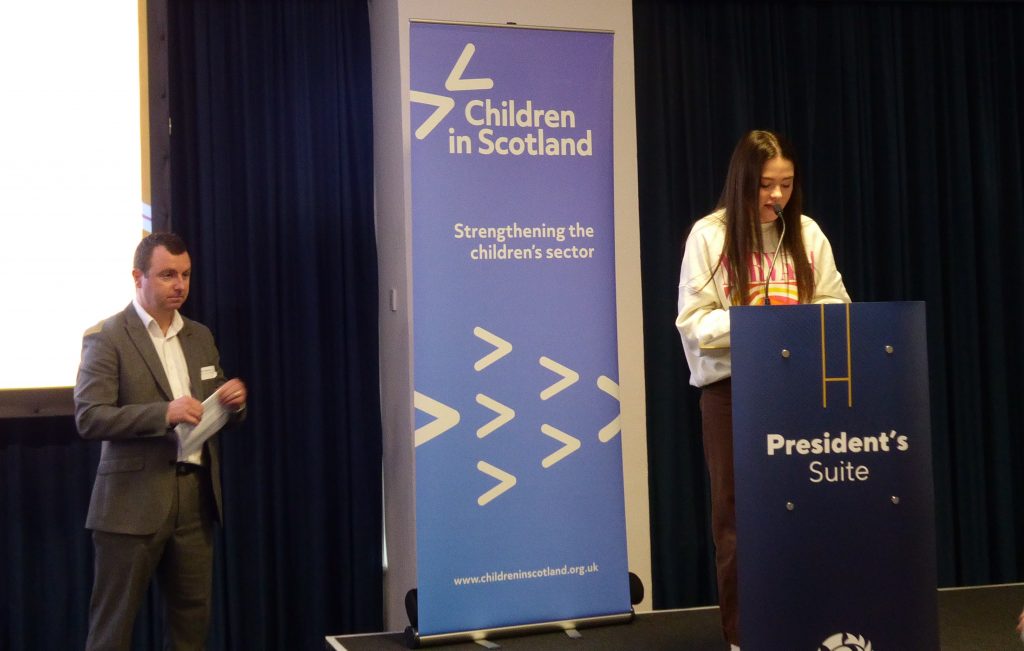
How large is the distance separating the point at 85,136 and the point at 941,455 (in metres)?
3.84

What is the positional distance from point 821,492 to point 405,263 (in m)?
1.86

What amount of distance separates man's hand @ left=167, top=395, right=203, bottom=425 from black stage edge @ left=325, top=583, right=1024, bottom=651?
40.6 inches

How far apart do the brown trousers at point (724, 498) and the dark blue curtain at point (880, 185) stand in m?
1.65

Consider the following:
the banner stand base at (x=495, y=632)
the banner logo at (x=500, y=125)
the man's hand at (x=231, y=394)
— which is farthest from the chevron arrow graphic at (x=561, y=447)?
the man's hand at (x=231, y=394)

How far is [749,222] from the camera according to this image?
287 cm

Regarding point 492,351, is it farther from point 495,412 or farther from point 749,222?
point 749,222

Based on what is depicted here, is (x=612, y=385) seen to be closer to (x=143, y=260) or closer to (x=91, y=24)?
(x=143, y=260)

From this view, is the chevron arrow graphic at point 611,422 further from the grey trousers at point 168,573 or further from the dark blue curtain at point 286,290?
the grey trousers at point 168,573

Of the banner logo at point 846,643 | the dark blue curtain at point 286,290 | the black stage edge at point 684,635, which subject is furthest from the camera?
the dark blue curtain at point 286,290

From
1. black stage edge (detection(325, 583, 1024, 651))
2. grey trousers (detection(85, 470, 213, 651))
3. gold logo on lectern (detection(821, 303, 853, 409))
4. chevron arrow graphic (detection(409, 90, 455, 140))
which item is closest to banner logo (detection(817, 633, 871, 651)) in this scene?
gold logo on lectern (detection(821, 303, 853, 409))

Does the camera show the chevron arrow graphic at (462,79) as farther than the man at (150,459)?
Yes

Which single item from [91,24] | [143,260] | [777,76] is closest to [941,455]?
[777,76]

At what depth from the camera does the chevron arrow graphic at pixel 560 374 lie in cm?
361

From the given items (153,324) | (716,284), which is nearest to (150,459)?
(153,324)
